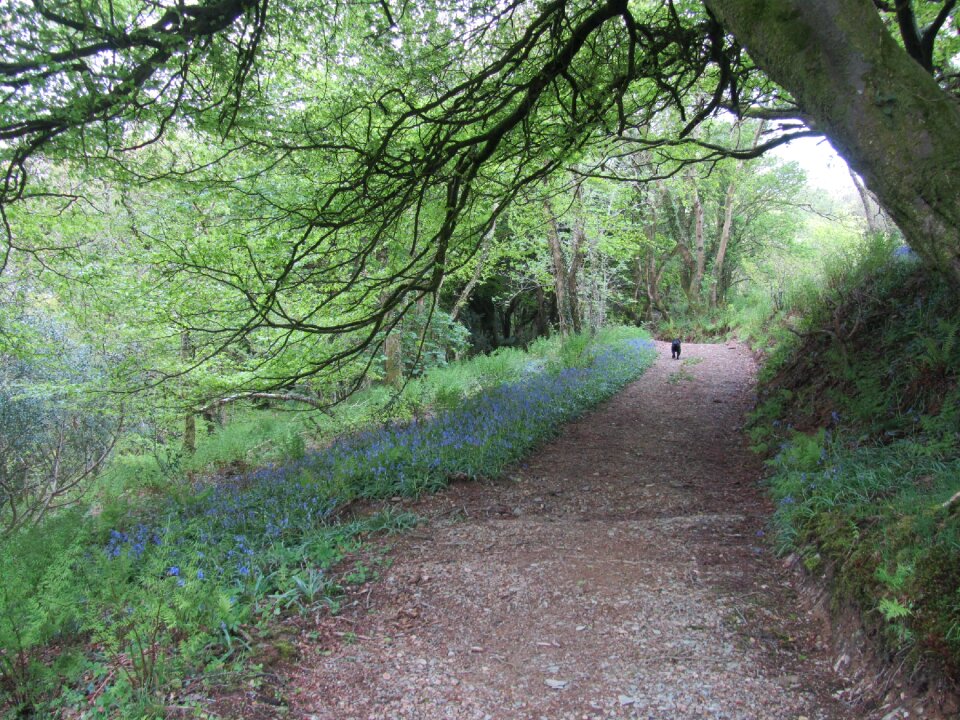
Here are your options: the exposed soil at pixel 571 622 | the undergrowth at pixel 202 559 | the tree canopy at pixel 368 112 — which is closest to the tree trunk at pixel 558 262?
the tree canopy at pixel 368 112

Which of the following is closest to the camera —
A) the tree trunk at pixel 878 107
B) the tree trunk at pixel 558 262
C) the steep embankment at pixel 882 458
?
the tree trunk at pixel 878 107

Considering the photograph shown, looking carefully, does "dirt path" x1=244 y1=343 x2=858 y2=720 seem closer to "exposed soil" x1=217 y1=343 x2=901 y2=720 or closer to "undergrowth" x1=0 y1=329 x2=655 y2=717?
"exposed soil" x1=217 y1=343 x2=901 y2=720

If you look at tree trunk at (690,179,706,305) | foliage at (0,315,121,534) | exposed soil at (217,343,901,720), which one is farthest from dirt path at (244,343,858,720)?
tree trunk at (690,179,706,305)

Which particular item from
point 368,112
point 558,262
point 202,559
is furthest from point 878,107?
point 558,262

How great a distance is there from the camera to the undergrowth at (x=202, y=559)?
255 cm

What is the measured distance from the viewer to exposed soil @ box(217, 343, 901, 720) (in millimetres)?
2707

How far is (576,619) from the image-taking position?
3.43m

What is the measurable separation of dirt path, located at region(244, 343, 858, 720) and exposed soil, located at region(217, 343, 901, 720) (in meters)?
0.01

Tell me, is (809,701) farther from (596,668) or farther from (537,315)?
(537,315)

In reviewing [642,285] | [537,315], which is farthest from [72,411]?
[642,285]

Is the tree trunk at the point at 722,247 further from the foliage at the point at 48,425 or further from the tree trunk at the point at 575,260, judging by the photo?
the foliage at the point at 48,425

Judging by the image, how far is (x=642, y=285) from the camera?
2786 centimetres

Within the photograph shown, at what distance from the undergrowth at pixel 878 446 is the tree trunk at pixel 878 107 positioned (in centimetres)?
147

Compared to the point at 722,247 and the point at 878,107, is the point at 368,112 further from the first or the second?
the point at 722,247
